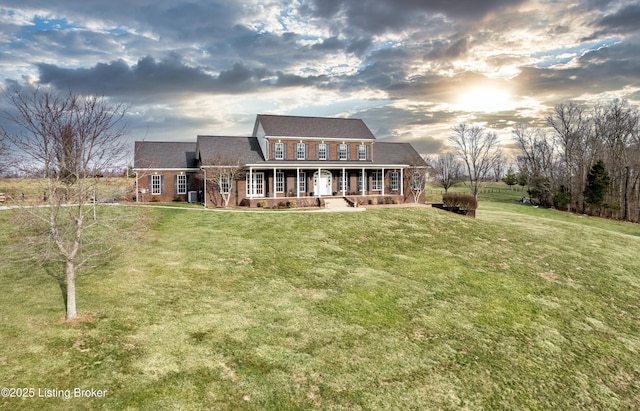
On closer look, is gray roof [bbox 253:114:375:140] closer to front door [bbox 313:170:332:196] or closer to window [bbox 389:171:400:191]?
front door [bbox 313:170:332:196]

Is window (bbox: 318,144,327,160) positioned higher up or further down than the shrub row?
higher up

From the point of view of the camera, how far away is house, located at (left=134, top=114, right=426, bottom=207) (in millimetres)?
33250

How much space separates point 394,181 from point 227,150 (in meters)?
18.3

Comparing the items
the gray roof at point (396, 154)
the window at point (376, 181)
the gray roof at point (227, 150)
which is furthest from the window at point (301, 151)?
the gray roof at point (396, 154)

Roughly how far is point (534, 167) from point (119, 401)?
6839 cm

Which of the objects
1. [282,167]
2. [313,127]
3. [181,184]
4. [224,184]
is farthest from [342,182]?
[181,184]

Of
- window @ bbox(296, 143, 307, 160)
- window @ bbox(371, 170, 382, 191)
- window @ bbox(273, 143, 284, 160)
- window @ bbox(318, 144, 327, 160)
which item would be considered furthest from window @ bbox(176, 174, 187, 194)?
window @ bbox(371, 170, 382, 191)

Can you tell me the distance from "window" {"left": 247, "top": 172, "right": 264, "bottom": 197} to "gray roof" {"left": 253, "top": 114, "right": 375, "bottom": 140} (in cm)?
473

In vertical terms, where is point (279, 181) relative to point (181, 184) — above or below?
above

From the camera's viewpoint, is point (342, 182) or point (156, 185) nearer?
point (156, 185)

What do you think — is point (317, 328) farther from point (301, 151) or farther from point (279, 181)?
point (301, 151)

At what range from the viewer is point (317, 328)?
1047cm

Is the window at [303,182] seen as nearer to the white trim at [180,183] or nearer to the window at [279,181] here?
the window at [279,181]

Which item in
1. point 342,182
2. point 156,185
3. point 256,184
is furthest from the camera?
point 342,182
